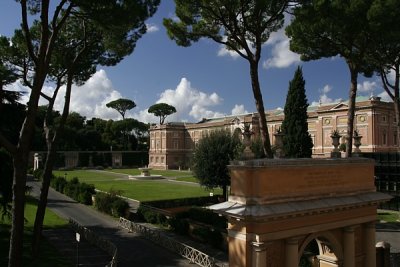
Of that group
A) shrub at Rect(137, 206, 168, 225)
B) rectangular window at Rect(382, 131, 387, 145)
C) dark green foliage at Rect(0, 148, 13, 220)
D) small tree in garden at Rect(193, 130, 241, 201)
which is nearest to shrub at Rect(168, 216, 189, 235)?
shrub at Rect(137, 206, 168, 225)

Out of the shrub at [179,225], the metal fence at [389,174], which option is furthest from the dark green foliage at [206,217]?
the metal fence at [389,174]

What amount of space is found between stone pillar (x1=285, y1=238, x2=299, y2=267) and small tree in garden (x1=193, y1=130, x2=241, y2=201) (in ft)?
53.1

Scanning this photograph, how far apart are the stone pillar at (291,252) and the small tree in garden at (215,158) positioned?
16183 millimetres

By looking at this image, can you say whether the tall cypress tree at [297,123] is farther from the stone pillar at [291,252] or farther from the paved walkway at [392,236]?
the stone pillar at [291,252]

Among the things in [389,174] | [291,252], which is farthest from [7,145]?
[389,174]

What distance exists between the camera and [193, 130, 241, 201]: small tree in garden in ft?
89.9

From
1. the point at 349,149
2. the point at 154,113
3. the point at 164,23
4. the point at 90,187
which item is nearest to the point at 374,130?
the point at 349,149

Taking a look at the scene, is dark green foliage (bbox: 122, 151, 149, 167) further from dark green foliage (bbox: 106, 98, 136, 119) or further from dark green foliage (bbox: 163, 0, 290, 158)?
dark green foliage (bbox: 163, 0, 290, 158)

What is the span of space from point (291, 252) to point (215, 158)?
16.9 m

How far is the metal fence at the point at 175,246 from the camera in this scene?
49.1 feet

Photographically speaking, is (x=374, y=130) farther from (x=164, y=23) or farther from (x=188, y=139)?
(x=188, y=139)

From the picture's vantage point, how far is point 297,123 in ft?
118

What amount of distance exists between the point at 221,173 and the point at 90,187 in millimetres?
11512

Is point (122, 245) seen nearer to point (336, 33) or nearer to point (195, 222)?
point (195, 222)
